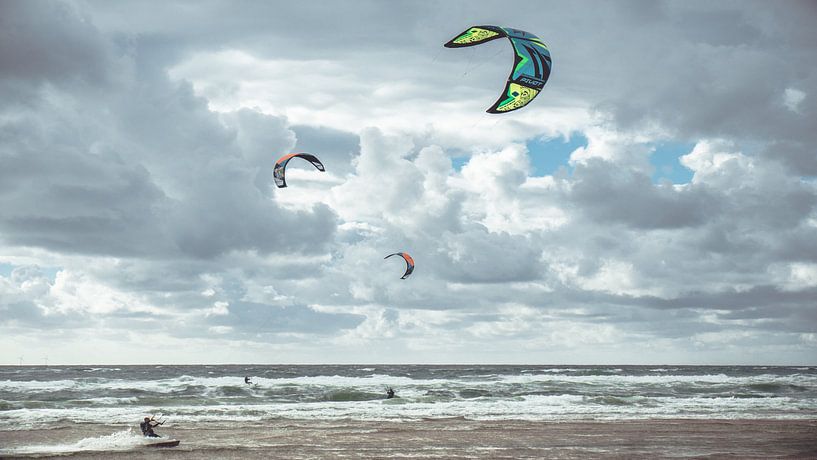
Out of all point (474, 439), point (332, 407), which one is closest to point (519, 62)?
point (474, 439)

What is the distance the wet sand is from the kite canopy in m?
6.46

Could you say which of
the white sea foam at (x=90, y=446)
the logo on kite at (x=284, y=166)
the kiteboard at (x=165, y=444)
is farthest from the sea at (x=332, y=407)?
the logo on kite at (x=284, y=166)

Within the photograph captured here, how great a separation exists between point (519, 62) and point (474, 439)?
8026mm

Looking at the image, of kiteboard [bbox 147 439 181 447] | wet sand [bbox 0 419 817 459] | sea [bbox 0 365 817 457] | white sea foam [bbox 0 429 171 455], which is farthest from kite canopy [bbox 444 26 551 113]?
sea [bbox 0 365 817 457]

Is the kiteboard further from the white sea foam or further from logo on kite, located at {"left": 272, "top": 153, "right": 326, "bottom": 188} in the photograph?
logo on kite, located at {"left": 272, "top": 153, "right": 326, "bottom": 188}

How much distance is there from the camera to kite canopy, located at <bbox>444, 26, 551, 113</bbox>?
1283 centimetres

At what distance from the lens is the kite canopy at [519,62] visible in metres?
12.8

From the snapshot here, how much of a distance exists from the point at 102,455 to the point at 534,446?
816 cm

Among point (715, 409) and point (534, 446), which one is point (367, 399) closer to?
point (715, 409)

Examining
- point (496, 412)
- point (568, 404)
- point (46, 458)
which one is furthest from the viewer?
point (568, 404)

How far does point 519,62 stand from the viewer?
545 inches

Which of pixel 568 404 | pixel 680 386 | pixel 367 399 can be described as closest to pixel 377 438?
pixel 568 404

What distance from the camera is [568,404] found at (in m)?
28.2

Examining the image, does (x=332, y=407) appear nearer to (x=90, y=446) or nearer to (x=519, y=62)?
(x=90, y=446)
